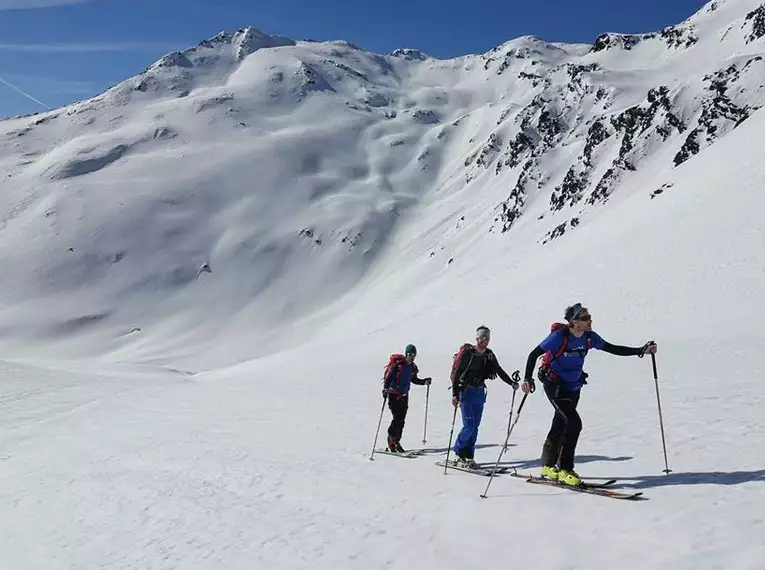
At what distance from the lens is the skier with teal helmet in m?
14.6

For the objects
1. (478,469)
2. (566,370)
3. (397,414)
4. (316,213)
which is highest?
(316,213)

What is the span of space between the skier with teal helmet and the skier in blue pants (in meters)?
2.66

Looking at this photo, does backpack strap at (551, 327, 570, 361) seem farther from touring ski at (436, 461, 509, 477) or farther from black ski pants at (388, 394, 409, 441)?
black ski pants at (388, 394, 409, 441)

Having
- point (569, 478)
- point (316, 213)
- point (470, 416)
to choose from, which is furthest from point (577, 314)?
point (316, 213)

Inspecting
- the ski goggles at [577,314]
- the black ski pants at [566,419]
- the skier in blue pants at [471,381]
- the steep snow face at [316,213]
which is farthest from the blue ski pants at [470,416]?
the steep snow face at [316,213]

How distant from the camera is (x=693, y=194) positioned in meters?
48.7

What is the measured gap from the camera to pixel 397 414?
14.8 m

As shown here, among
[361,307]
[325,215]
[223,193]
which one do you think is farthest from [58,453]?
[223,193]

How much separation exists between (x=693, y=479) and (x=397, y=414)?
660 centimetres

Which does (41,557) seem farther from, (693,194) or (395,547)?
(693,194)

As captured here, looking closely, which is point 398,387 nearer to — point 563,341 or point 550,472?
point 550,472

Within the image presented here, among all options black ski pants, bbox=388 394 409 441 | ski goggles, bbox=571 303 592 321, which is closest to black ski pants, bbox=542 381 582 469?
ski goggles, bbox=571 303 592 321

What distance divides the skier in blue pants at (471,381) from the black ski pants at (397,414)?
270 centimetres

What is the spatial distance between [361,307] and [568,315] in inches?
4311
